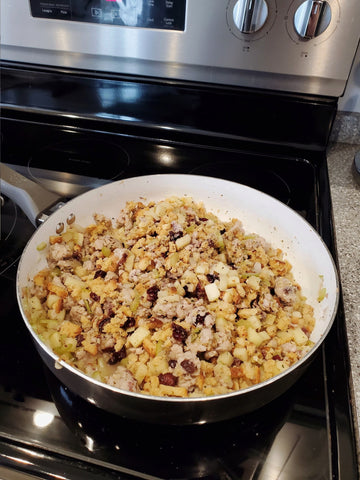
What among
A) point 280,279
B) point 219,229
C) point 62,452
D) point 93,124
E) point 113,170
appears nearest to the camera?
point 62,452

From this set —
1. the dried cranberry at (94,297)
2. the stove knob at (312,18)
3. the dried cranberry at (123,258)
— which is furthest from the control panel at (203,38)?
the dried cranberry at (94,297)

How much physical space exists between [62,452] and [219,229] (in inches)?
22.0

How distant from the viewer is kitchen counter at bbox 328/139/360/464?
64cm

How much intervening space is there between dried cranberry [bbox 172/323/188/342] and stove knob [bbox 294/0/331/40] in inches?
28.9

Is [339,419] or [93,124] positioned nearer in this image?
[339,419]

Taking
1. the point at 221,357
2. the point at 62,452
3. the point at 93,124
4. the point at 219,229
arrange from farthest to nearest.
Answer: the point at 93,124
the point at 219,229
the point at 221,357
the point at 62,452

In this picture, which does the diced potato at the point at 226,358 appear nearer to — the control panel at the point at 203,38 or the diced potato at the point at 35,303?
the diced potato at the point at 35,303

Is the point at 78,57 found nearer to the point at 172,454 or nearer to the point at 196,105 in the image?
the point at 196,105

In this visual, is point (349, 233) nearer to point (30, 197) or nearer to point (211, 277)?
point (211, 277)

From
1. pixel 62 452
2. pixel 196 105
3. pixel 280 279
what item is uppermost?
pixel 196 105

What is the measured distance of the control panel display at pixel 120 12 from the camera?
3.23 ft

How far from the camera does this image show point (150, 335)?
0.71 metres

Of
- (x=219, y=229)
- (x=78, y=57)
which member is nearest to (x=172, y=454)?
(x=219, y=229)

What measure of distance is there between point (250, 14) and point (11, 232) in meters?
0.75
